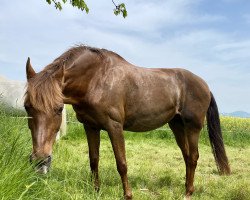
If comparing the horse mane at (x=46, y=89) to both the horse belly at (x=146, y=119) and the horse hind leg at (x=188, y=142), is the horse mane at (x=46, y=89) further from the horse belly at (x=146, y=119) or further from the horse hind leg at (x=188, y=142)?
the horse hind leg at (x=188, y=142)

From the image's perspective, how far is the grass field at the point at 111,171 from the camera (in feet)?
12.1

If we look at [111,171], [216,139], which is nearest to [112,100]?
[111,171]

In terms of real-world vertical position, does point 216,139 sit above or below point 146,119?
below

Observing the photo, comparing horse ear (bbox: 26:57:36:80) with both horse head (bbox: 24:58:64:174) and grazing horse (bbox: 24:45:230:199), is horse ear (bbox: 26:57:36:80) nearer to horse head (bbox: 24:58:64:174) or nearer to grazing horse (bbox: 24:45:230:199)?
grazing horse (bbox: 24:45:230:199)

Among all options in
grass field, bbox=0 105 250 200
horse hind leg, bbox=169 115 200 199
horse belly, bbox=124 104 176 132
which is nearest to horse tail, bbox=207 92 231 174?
grass field, bbox=0 105 250 200

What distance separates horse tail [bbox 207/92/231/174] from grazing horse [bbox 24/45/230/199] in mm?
300

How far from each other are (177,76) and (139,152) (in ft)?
13.6

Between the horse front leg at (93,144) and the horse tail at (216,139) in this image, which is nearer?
the horse front leg at (93,144)

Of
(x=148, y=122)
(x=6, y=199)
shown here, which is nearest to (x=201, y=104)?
(x=148, y=122)

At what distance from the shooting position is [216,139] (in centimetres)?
674

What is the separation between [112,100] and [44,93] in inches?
44.5

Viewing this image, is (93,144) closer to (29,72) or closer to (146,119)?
(146,119)

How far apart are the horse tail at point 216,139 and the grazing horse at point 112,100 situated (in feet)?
0.99

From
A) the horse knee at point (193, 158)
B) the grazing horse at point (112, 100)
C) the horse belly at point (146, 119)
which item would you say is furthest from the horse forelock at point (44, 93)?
the horse knee at point (193, 158)
